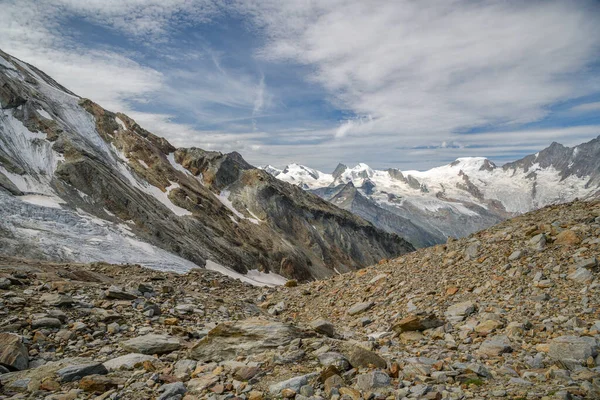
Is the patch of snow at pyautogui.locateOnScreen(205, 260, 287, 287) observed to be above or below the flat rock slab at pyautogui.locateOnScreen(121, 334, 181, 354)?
below

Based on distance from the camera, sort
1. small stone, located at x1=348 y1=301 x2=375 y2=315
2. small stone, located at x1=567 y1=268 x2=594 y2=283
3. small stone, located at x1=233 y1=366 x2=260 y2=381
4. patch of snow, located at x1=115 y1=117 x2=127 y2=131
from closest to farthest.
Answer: small stone, located at x1=233 y1=366 x2=260 y2=381 → small stone, located at x1=567 y1=268 x2=594 y2=283 → small stone, located at x1=348 y1=301 x2=375 y2=315 → patch of snow, located at x1=115 y1=117 x2=127 y2=131

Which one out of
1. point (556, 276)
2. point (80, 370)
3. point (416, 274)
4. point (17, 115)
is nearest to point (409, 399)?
point (80, 370)

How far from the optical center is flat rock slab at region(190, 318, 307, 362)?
30.4ft

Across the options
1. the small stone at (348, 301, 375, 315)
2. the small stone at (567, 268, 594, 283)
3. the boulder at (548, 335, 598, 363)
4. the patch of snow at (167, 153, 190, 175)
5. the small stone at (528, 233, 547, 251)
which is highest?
the patch of snow at (167, 153, 190, 175)

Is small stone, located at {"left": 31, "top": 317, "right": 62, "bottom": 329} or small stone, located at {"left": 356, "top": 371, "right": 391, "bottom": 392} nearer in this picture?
small stone, located at {"left": 356, "top": 371, "right": 391, "bottom": 392}

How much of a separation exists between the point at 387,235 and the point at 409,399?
166035 mm

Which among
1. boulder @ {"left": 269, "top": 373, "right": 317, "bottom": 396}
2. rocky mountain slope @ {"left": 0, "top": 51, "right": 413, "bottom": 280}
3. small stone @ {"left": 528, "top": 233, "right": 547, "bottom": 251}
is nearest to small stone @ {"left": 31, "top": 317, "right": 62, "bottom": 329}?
boulder @ {"left": 269, "top": 373, "right": 317, "bottom": 396}

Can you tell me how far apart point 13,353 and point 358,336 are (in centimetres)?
958

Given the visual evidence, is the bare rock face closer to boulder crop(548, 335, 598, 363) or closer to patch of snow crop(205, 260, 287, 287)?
boulder crop(548, 335, 598, 363)

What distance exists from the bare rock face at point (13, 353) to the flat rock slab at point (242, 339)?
12.2 feet

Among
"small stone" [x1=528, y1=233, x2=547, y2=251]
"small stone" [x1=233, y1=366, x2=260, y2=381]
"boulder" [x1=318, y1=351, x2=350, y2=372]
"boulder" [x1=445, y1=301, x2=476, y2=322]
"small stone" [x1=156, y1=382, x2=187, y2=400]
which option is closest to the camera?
"small stone" [x1=156, y1=382, x2=187, y2=400]

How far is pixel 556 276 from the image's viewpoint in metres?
12.1

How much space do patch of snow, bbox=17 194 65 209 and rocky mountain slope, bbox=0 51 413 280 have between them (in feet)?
0.72

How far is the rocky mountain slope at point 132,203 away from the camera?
5053 centimetres
